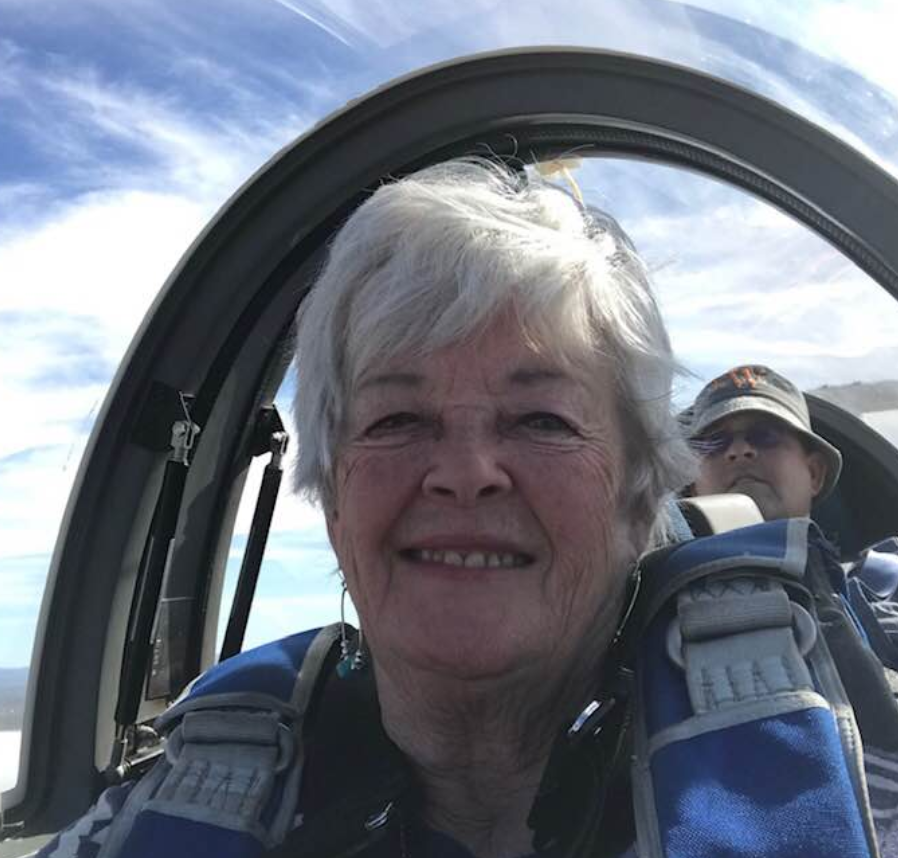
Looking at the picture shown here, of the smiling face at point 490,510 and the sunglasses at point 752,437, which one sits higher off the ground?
the sunglasses at point 752,437

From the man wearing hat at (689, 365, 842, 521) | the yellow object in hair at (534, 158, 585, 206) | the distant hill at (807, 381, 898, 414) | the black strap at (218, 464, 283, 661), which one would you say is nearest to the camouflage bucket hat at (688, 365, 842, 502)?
the man wearing hat at (689, 365, 842, 521)

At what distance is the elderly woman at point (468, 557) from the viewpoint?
0.95m

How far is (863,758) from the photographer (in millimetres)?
801

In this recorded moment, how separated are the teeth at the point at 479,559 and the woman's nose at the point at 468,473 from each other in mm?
55

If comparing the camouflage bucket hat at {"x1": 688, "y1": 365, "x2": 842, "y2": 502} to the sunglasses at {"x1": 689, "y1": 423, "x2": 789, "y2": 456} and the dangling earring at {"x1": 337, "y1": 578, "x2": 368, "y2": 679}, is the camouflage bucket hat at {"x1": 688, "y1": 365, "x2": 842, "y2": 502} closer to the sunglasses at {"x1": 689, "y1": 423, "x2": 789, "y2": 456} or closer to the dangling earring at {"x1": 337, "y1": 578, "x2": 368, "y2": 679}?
the sunglasses at {"x1": 689, "y1": 423, "x2": 789, "y2": 456}

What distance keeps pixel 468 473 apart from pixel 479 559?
9 cm

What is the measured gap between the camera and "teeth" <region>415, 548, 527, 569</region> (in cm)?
97

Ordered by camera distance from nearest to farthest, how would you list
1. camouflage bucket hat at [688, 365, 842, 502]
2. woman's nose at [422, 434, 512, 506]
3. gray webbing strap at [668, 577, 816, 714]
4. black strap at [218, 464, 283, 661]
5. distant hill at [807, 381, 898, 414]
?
1. gray webbing strap at [668, 577, 816, 714]
2. woman's nose at [422, 434, 512, 506]
3. distant hill at [807, 381, 898, 414]
4. camouflage bucket hat at [688, 365, 842, 502]
5. black strap at [218, 464, 283, 661]

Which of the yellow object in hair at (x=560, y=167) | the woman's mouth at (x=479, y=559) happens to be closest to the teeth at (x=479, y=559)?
the woman's mouth at (x=479, y=559)

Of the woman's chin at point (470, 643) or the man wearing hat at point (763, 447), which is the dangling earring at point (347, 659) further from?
the man wearing hat at point (763, 447)

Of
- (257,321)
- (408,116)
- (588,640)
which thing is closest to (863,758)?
(588,640)

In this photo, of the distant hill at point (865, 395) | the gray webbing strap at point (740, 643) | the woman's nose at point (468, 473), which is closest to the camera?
the gray webbing strap at point (740, 643)

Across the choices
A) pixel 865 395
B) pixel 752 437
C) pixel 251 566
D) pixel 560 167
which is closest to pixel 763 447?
pixel 752 437

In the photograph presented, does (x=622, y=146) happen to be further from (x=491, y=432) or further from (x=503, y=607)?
(x=503, y=607)
